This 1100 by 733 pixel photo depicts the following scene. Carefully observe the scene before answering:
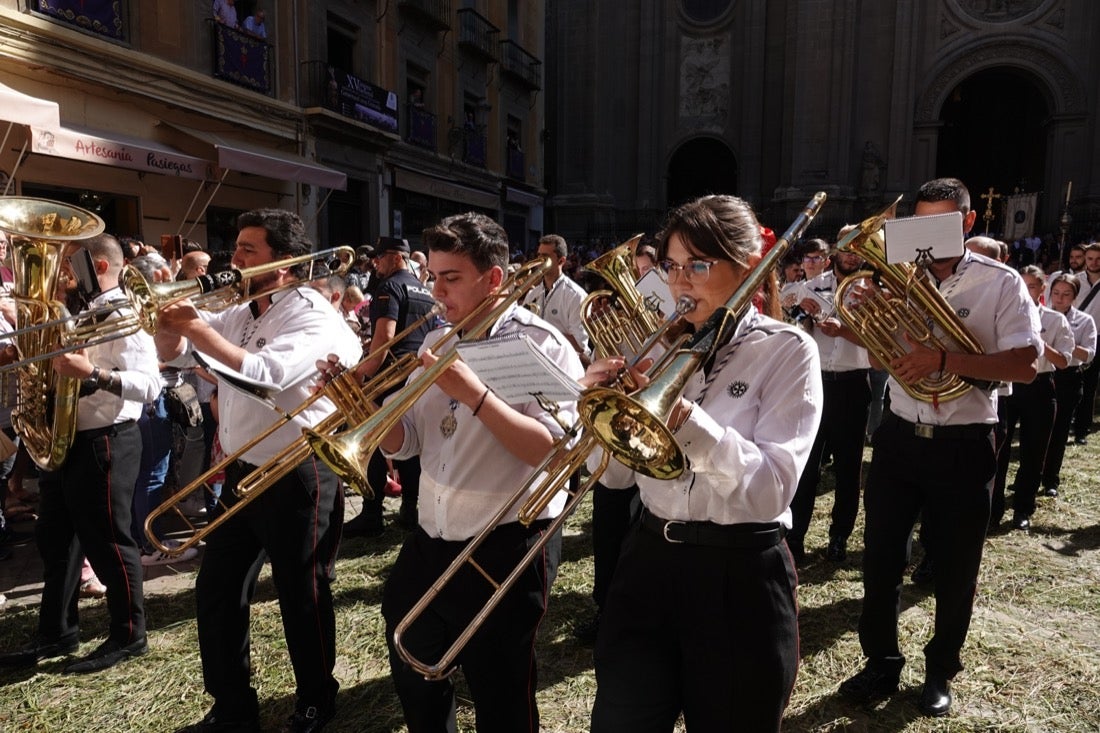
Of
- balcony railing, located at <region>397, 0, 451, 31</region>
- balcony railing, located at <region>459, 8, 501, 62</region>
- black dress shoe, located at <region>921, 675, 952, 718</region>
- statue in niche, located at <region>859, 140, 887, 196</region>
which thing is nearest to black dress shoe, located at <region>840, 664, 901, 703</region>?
black dress shoe, located at <region>921, 675, 952, 718</region>

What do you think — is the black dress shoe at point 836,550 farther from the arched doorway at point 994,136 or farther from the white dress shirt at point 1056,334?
the arched doorway at point 994,136

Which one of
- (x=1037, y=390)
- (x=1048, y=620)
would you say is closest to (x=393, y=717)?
(x=1048, y=620)

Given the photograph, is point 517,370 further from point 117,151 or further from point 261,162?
point 261,162

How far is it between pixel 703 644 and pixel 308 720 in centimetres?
197

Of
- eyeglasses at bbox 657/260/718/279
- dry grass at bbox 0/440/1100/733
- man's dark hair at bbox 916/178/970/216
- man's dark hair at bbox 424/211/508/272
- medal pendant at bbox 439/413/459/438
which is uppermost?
man's dark hair at bbox 916/178/970/216

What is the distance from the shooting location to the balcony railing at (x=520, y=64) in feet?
76.9

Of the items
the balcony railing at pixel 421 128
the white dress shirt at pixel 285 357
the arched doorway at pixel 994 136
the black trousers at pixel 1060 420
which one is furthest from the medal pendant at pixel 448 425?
the arched doorway at pixel 994 136

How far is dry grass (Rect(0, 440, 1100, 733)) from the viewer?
331cm

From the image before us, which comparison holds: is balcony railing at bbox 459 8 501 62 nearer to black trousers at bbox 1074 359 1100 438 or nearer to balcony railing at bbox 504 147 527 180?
balcony railing at bbox 504 147 527 180

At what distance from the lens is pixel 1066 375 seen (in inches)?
277

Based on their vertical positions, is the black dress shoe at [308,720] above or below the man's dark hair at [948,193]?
below

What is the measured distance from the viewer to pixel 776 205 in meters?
25.6

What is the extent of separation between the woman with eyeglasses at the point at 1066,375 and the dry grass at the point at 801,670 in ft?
5.39

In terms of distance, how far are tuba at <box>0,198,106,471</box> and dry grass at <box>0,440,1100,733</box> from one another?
1.15m
